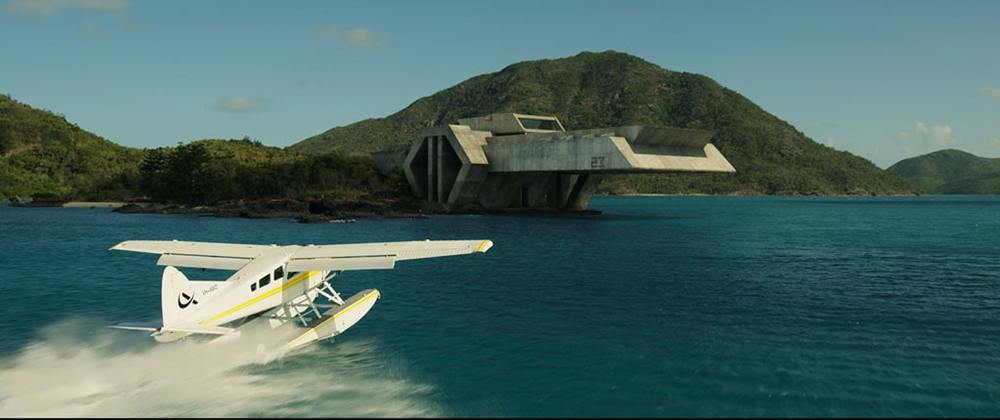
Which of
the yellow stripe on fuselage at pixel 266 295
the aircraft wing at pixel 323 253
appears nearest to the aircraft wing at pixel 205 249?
the aircraft wing at pixel 323 253

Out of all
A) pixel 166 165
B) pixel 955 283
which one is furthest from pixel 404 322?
pixel 166 165

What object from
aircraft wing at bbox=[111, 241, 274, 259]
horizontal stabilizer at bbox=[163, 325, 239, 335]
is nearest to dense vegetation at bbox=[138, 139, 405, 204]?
aircraft wing at bbox=[111, 241, 274, 259]

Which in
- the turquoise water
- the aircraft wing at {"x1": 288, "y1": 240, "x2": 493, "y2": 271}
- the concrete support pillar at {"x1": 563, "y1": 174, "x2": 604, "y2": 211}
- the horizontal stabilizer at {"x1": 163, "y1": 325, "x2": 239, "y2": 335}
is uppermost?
the concrete support pillar at {"x1": 563, "y1": 174, "x2": 604, "y2": 211}

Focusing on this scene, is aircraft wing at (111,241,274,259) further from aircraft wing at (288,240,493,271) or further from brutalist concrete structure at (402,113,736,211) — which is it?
brutalist concrete structure at (402,113,736,211)

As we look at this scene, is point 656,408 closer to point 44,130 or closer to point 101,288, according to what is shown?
point 101,288

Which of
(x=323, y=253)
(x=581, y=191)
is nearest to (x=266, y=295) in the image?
(x=323, y=253)

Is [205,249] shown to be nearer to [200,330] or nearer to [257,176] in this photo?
[200,330]
